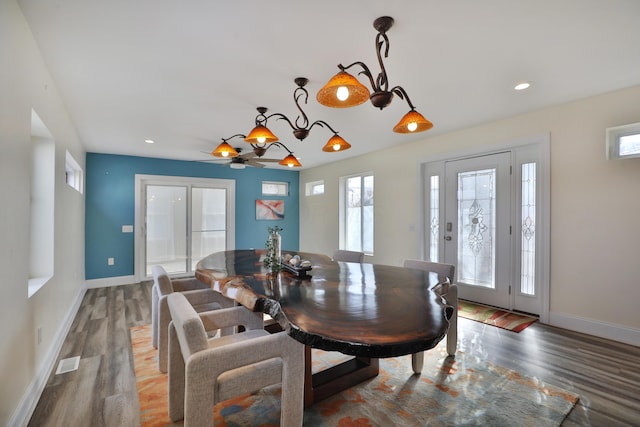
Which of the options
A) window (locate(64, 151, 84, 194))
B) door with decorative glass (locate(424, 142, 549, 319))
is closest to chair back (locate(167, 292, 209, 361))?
window (locate(64, 151, 84, 194))

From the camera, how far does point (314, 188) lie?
7.22 meters

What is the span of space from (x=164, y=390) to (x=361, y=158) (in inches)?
186

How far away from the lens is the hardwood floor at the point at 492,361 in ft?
6.08

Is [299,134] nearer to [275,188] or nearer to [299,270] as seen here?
[299,270]

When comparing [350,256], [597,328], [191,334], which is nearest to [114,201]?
[350,256]

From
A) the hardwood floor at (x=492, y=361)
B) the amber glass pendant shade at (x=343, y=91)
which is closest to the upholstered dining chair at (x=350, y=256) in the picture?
the hardwood floor at (x=492, y=361)

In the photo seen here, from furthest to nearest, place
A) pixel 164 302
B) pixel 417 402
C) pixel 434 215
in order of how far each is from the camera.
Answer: pixel 434 215
pixel 164 302
pixel 417 402

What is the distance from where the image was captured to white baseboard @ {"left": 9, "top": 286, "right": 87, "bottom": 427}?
1712mm

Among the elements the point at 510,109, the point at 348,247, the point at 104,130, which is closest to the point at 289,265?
the point at 510,109

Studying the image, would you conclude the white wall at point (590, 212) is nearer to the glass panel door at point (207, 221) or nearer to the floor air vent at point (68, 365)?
the floor air vent at point (68, 365)

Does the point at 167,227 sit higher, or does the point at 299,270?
the point at 167,227

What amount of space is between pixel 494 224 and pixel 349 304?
→ 10.6ft

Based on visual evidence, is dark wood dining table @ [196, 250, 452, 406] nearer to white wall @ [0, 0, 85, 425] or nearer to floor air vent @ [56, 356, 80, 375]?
white wall @ [0, 0, 85, 425]

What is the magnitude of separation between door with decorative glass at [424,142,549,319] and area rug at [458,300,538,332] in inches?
5.0
